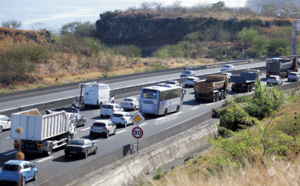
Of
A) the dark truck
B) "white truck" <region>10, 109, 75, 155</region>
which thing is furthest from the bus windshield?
the dark truck

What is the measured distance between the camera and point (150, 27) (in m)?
152

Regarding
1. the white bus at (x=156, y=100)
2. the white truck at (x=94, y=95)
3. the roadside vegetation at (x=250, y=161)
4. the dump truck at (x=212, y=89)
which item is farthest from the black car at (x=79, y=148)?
the dump truck at (x=212, y=89)

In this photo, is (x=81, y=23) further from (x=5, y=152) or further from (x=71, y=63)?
(x=5, y=152)

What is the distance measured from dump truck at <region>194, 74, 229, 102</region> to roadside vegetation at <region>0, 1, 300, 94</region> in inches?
1055

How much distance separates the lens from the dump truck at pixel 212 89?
44.1 meters

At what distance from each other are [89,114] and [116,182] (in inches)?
814

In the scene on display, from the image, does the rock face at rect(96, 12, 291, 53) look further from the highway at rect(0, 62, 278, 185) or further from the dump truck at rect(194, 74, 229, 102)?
the highway at rect(0, 62, 278, 185)

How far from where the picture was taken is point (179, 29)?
14525 centimetres

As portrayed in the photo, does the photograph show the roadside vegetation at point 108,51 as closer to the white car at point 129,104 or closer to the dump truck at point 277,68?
the white car at point 129,104

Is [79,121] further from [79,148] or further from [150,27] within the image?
[150,27]

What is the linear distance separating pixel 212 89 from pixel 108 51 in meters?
52.1

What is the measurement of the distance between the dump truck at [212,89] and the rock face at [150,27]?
301 ft

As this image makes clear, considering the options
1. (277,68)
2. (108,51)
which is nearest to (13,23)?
(108,51)

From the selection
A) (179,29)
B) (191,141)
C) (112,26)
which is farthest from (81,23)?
(191,141)
